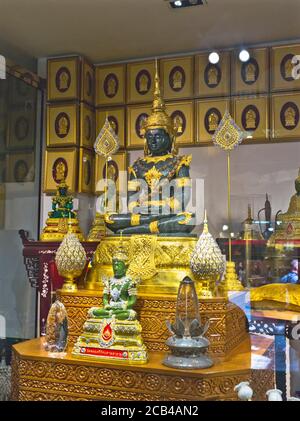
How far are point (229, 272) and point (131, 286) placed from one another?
979mm

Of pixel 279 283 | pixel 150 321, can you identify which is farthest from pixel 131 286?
pixel 279 283

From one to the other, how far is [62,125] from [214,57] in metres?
1.24

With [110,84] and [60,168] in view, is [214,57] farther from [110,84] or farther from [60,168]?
[60,168]

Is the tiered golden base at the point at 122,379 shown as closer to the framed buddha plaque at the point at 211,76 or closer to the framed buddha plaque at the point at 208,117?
the framed buddha plaque at the point at 208,117

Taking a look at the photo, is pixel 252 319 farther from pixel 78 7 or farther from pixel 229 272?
pixel 78 7

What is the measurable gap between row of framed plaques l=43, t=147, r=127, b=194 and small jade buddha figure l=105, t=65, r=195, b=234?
936 mm

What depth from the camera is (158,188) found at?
2738 millimetres

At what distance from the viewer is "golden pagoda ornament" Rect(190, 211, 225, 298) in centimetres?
215

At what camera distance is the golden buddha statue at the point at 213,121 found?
351cm

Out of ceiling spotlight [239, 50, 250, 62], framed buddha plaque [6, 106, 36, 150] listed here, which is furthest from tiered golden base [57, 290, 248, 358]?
ceiling spotlight [239, 50, 250, 62]

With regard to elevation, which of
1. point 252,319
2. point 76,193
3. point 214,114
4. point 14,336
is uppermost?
point 214,114

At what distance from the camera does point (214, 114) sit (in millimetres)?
3512

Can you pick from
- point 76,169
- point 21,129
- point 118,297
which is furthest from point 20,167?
point 118,297

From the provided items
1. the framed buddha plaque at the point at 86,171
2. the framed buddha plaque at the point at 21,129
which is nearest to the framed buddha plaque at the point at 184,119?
the framed buddha plaque at the point at 86,171
